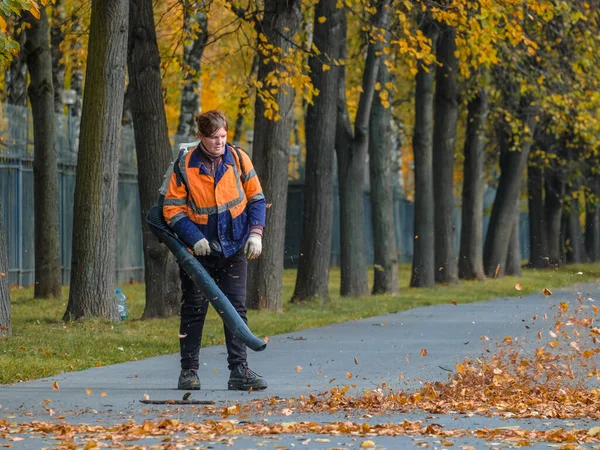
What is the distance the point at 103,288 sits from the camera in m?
14.5

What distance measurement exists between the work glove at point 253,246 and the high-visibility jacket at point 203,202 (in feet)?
0.34

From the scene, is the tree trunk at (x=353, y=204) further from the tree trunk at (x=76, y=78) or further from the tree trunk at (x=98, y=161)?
the tree trunk at (x=98, y=161)

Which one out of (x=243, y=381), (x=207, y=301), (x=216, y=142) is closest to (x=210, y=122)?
(x=216, y=142)

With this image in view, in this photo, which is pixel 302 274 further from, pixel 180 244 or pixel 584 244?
pixel 584 244

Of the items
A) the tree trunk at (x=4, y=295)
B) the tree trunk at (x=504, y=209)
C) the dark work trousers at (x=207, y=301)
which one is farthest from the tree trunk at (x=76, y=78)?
the dark work trousers at (x=207, y=301)

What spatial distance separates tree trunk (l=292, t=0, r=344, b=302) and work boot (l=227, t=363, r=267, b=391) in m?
10.4

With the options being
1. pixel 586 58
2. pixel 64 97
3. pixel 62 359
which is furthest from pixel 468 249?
pixel 62 359

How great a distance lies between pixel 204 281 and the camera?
8.68 meters

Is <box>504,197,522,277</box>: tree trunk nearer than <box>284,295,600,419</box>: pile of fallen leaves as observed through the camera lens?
No

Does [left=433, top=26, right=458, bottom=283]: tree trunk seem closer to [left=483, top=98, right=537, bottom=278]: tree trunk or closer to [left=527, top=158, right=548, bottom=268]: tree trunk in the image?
[left=483, top=98, right=537, bottom=278]: tree trunk

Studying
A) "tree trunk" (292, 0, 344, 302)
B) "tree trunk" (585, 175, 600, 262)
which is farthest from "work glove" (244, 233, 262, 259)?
"tree trunk" (585, 175, 600, 262)

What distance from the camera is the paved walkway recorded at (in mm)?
7547

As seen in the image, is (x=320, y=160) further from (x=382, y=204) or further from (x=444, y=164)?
(x=444, y=164)

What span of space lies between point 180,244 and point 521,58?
17902 mm
